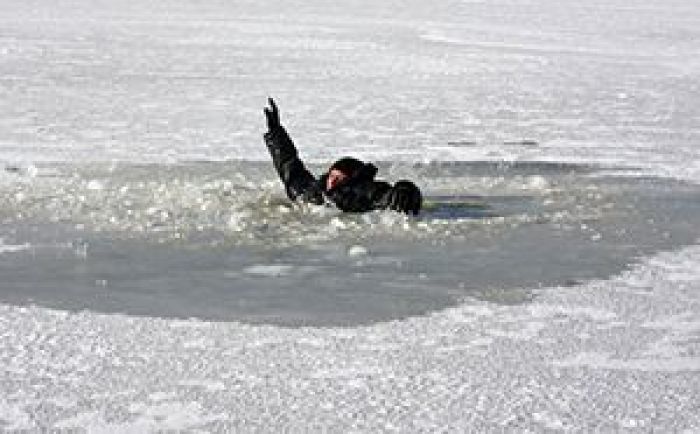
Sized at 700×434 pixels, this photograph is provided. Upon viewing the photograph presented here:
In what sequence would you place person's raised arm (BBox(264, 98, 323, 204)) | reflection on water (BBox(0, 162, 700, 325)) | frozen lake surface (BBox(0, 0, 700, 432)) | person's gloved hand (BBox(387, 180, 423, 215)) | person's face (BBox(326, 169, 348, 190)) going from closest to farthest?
1. frozen lake surface (BBox(0, 0, 700, 432))
2. reflection on water (BBox(0, 162, 700, 325))
3. person's gloved hand (BBox(387, 180, 423, 215))
4. person's face (BBox(326, 169, 348, 190))
5. person's raised arm (BBox(264, 98, 323, 204))

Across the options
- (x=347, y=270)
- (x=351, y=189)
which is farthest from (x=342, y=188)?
(x=347, y=270)

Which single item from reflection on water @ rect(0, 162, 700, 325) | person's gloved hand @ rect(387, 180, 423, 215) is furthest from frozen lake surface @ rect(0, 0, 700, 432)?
person's gloved hand @ rect(387, 180, 423, 215)

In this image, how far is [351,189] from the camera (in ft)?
28.1

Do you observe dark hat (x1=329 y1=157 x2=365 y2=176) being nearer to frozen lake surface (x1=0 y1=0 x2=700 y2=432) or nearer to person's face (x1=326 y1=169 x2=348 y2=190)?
person's face (x1=326 y1=169 x2=348 y2=190)

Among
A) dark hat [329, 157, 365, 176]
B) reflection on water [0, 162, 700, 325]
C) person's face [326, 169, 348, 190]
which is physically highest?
dark hat [329, 157, 365, 176]

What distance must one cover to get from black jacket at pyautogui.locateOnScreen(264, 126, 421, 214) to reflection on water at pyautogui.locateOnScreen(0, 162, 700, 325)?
10 cm

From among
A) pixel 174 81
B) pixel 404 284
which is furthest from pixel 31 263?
pixel 174 81

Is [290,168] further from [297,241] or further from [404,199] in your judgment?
[297,241]

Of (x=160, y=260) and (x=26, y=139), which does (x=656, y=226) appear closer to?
(x=160, y=260)

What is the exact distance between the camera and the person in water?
843 cm

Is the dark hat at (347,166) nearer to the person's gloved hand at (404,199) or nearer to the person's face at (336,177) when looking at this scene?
the person's face at (336,177)

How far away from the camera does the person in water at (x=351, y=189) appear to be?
8.43m

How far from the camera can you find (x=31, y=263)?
710 centimetres

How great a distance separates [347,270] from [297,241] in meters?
0.86
